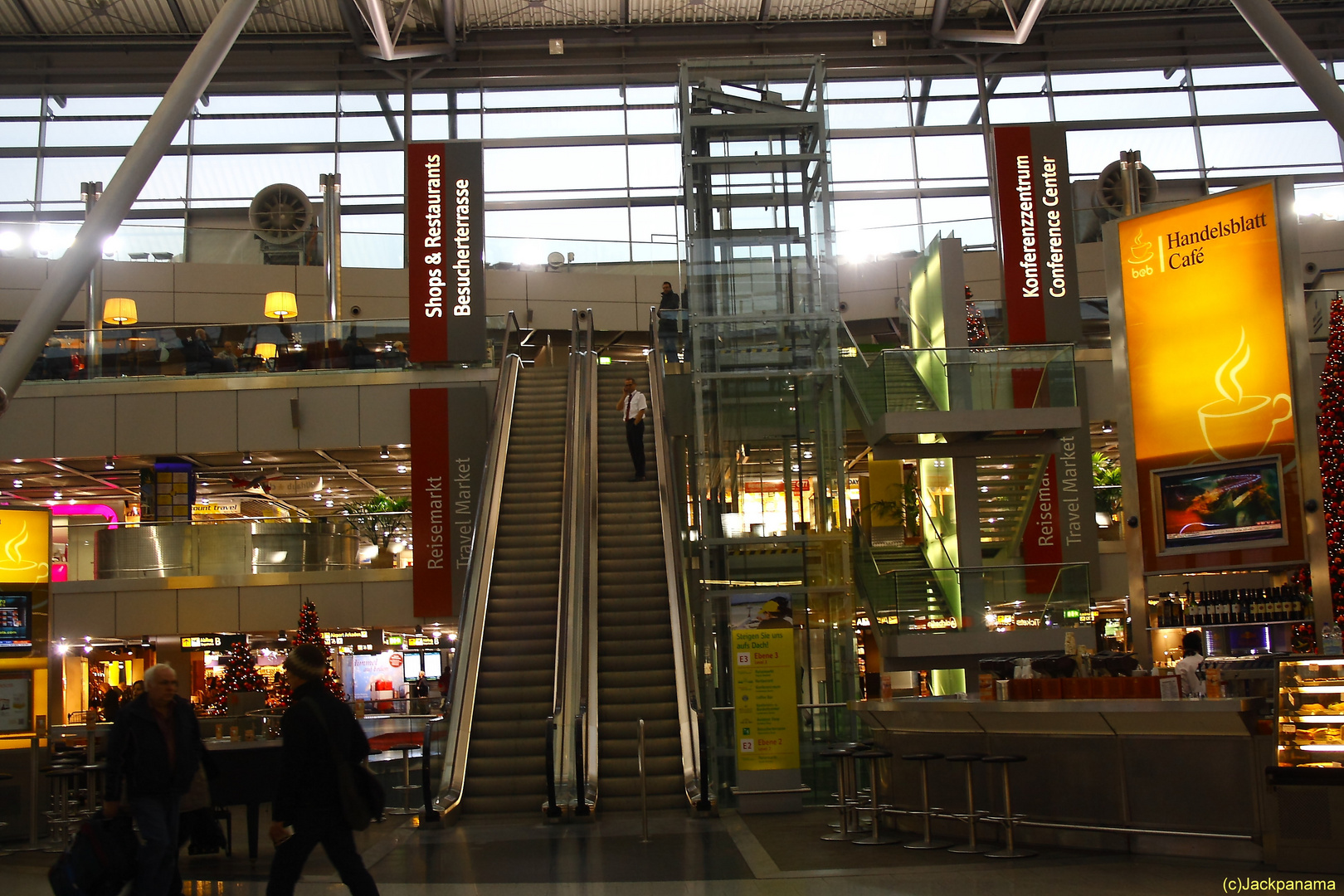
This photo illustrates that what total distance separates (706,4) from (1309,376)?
79.3 feet

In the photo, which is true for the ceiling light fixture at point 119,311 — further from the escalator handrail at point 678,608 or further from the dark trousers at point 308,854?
the dark trousers at point 308,854

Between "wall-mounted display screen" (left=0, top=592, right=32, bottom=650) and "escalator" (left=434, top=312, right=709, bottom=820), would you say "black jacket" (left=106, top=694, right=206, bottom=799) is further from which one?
"wall-mounted display screen" (left=0, top=592, right=32, bottom=650)

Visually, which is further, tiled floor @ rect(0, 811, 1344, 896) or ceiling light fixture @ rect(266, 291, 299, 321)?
ceiling light fixture @ rect(266, 291, 299, 321)

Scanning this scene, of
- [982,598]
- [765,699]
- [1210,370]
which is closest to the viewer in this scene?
[1210,370]

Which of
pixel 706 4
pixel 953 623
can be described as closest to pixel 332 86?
pixel 706 4

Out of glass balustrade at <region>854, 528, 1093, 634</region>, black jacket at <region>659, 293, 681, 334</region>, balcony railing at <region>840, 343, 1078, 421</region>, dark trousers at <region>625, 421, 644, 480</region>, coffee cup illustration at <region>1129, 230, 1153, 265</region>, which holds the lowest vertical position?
glass balustrade at <region>854, 528, 1093, 634</region>

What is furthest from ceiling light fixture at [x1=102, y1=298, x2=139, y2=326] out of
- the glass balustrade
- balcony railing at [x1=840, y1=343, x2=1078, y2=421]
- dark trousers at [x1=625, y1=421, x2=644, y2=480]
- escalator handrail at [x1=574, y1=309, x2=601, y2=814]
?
the glass balustrade

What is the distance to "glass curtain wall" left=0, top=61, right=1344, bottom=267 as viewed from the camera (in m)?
32.0

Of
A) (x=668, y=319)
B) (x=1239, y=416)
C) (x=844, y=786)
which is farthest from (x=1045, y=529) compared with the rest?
(x=844, y=786)

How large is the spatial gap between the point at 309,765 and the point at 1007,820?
500cm

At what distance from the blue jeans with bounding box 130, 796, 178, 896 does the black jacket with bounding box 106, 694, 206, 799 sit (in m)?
0.05

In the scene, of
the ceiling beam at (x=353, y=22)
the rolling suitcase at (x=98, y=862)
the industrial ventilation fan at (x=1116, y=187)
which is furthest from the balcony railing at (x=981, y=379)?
the ceiling beam at (x=353, y=22)

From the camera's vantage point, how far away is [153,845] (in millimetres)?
6641

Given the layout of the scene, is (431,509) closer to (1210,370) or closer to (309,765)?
(1210,370)
